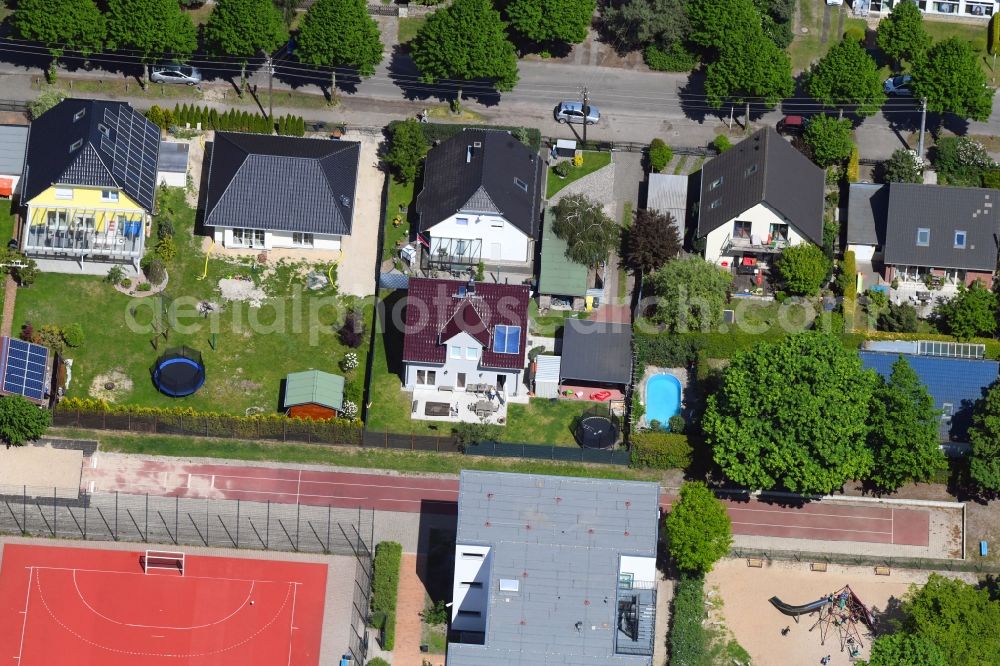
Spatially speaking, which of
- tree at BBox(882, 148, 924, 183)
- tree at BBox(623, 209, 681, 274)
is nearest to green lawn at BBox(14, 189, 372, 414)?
tree at BBox(623, 209, 681, 274)

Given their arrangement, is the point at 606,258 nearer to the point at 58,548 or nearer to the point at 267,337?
the point at 267,337

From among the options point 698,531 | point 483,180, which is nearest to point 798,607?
point 698,531

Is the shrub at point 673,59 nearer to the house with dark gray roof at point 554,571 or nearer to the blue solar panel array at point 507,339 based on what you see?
the blue solar panel array at point 507,339

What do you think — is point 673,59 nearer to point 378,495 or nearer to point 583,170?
point 583,170

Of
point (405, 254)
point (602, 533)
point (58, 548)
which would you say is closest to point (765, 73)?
point (405, 254)

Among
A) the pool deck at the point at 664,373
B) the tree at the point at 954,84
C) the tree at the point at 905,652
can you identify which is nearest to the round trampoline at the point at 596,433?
the pool deck at the point at 664,373

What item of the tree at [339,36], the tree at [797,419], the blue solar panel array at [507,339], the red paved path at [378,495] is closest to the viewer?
the tree at [797,419]

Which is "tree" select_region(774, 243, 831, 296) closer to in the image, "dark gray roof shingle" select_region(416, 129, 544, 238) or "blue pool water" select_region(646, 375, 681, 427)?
"blue pool water" select_region(646, 375, 681, 427)
